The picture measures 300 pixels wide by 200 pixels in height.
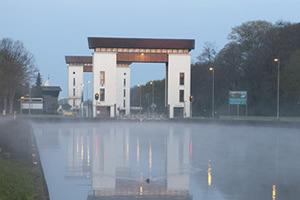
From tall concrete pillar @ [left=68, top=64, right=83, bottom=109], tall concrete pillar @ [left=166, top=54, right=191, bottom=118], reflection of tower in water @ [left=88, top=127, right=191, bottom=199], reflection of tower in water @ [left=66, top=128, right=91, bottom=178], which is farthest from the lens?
tall concrete pillar @ [left=68, top=64, right=83, bottom=109]

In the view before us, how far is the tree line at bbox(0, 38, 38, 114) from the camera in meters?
89.7

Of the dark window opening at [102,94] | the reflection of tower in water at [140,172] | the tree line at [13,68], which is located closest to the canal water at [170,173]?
the reflection of tower in water at [140,172]

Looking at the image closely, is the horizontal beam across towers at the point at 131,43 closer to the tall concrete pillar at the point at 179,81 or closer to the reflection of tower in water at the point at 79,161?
the tall concrete pillar at the point at 179,81

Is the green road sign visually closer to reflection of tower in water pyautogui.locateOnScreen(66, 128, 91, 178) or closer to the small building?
the small building

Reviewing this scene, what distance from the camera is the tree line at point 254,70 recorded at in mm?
95875

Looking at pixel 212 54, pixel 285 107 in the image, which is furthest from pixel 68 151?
pixel 212 54

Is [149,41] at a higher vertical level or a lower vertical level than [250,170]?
higher

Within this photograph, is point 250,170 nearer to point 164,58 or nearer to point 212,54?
point 164,58

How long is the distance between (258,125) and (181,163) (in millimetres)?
46243

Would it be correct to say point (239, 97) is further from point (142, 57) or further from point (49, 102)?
point (49, 102)

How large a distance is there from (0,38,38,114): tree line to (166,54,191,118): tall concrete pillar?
2437cm

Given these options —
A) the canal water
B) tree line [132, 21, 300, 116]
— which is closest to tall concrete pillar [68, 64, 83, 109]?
tree line [132, 21, 300, 116]

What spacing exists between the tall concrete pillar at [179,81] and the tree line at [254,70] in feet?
22.1

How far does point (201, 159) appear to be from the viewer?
78.5ft
